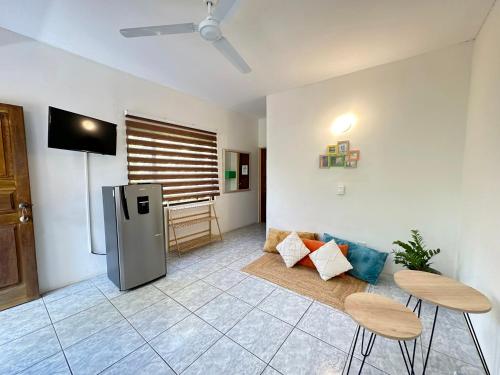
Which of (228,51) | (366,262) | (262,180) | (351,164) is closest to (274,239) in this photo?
(366,262)

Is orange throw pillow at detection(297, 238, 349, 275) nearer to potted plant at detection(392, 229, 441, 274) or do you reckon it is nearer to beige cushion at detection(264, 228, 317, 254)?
beige cushion at detection(264, 228, 317, 254)

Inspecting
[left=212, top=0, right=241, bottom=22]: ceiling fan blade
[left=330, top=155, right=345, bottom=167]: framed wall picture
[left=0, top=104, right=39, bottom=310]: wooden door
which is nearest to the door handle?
[left=0, top=104, right=39, bottom=310]: wooden door

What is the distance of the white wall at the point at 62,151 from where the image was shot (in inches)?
79.7

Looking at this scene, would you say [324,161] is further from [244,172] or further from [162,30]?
[162,30]

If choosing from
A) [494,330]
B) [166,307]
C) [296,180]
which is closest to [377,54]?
[296,180]

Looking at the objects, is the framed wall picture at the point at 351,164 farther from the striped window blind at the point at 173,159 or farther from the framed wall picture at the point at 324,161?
the striped window blind at the point at 173,159

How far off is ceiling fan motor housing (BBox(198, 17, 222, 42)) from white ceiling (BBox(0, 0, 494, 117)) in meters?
0.33

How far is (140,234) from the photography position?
2.32m

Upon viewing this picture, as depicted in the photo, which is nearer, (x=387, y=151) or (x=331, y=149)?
(x=387, y=151)

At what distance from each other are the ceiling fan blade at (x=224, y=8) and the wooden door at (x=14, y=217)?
2.17 meters

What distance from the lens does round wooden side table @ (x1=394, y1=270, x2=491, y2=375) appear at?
112 cm

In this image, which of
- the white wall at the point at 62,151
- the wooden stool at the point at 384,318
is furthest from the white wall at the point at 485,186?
the white wall at the point at 62,151

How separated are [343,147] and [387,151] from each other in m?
0.52

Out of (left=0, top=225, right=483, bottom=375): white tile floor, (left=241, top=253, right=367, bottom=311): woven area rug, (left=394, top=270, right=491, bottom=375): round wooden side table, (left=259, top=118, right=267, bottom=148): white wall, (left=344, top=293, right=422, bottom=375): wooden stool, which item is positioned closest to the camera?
(left=344, top=293, right=422, bottom=375): wooden stool
